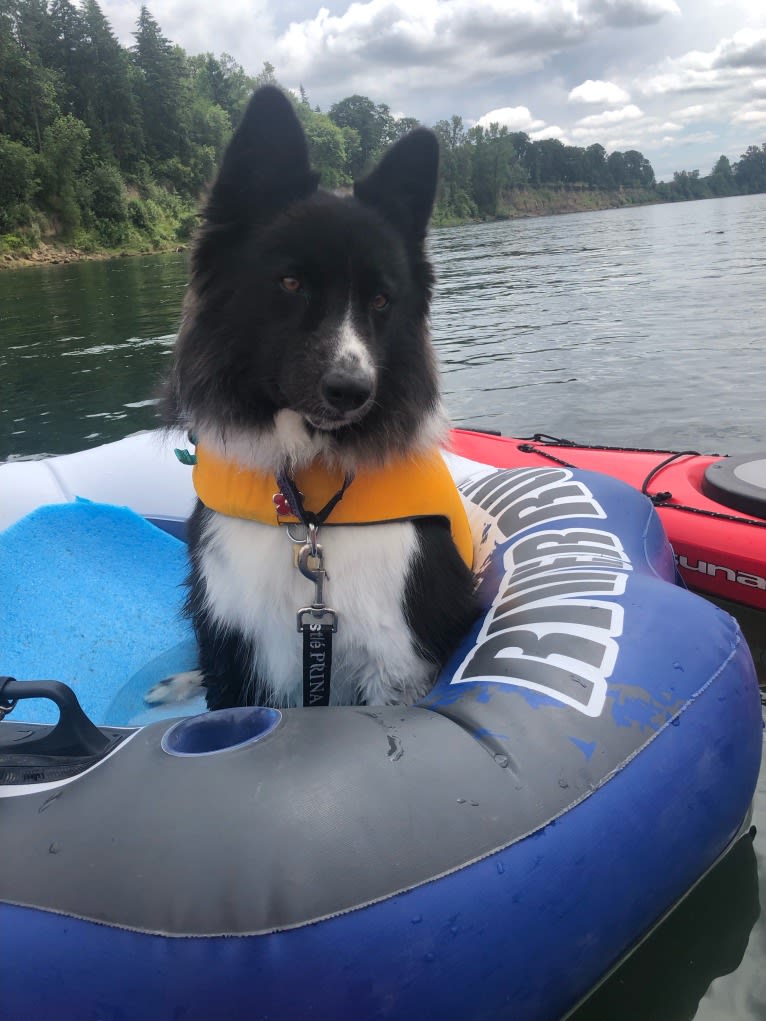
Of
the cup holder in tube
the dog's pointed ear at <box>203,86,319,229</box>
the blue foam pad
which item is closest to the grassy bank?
the blue foam pad

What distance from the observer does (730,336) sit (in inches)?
527

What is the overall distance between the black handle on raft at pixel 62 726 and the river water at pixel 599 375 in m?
1.73

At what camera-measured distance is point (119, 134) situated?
211 feet

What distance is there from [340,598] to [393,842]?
3.16ft

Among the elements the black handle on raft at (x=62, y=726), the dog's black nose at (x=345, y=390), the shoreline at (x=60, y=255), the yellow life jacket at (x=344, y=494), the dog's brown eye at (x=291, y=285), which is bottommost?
the black handle on raft at (x=62, y=726)

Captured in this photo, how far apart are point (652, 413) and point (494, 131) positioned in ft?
344

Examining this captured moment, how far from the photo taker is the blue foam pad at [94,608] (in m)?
3.73

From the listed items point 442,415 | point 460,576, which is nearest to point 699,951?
point 460,576

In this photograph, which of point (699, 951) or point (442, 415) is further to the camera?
point (442, 415)

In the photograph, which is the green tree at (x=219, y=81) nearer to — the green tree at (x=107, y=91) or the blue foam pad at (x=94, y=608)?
the green tree at (x=107, y=91)

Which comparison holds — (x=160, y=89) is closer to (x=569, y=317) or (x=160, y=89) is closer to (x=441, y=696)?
(x=569, y=317)

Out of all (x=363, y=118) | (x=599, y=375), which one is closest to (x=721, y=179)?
(x=363, y=118)

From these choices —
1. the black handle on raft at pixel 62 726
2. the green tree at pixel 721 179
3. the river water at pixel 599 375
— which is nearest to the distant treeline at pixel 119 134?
the river water at pixel 599 375

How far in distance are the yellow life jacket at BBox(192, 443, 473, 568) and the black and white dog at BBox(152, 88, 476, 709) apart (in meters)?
0.03
